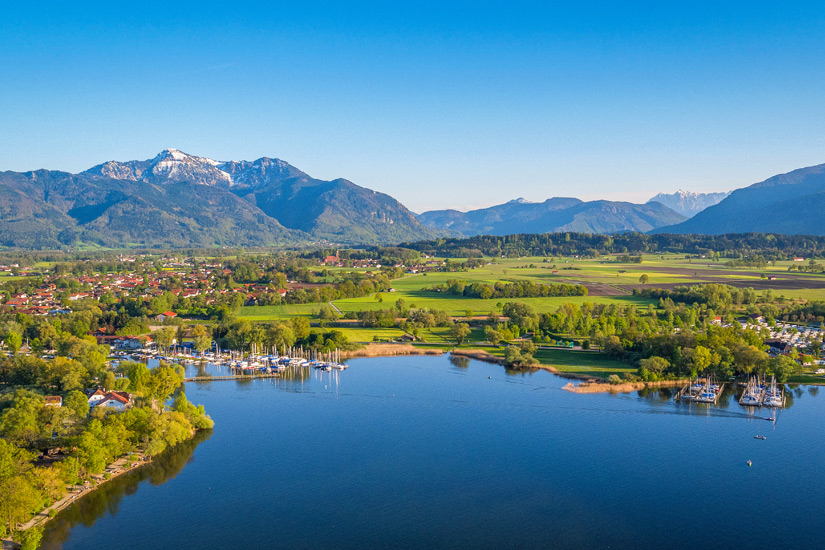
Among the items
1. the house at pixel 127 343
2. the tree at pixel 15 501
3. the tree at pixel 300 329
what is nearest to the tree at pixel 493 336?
the tree at pixel 300 329

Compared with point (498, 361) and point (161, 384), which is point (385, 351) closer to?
point (498, 361)

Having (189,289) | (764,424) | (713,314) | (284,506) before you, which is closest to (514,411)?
(764,424)

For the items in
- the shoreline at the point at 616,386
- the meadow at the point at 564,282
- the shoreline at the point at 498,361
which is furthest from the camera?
the meadow at the point at 564,282

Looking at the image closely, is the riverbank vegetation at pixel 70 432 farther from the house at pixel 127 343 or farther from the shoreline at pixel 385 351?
the shoreline at pixel 385 351

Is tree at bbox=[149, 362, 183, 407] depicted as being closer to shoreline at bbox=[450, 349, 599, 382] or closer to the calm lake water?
the calm lake water

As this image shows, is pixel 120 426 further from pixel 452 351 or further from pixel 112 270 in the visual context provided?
pixel 112 270

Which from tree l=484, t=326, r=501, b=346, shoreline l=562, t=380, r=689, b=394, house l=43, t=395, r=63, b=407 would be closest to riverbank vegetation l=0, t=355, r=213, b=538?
house l=43, t=395, r=63, b=407
